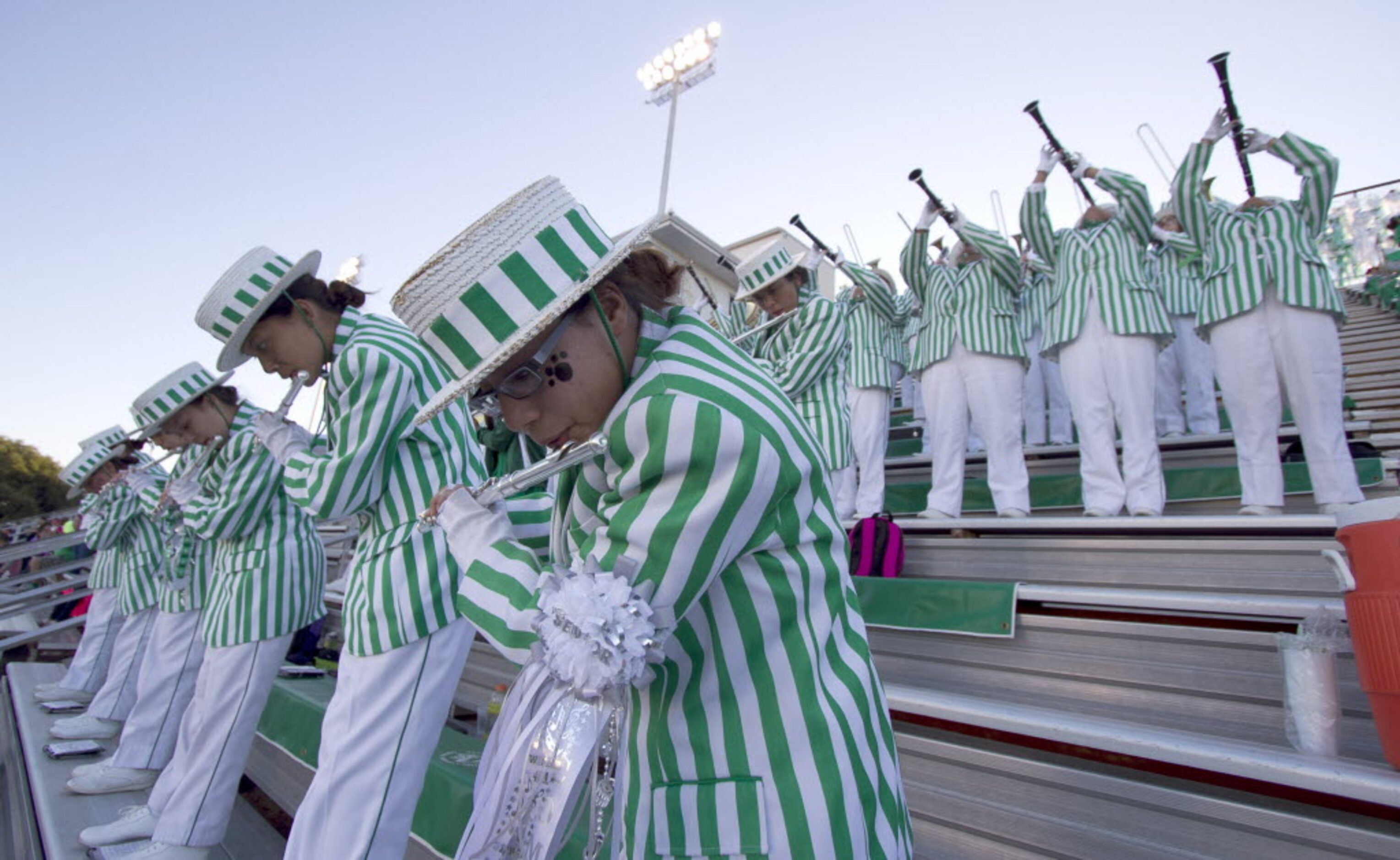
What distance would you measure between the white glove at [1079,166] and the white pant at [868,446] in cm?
191

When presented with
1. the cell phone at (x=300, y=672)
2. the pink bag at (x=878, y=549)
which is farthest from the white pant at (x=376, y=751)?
the cell phone at (x=300, y=672)

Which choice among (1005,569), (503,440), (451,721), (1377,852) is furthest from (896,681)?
(451,721)

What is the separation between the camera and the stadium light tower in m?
15.9

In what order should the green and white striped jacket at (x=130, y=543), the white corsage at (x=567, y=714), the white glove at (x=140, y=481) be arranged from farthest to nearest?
the green and white striped jacket at (x=130, y=543) < the white glove at (x=140, y=481) < the white corsage at (x=567, y=714)

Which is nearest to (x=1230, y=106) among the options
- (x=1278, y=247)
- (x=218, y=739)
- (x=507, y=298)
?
(x=1278, y=247)

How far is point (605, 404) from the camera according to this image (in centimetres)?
112

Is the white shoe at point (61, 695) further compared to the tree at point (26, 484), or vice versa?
the tree at point (26, 484)

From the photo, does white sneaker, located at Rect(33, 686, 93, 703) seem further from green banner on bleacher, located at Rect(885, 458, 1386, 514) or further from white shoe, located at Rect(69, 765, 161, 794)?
green banner on bleacher, located at Rect(885, 458, 1386, 514)

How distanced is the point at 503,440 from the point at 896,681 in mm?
1904

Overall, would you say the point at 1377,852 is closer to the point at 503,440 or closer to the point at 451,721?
the point at 503,440

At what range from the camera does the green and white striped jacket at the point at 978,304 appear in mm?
4723

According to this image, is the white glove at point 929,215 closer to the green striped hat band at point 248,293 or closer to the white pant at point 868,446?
the white pant at point 868,446

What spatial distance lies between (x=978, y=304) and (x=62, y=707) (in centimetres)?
701

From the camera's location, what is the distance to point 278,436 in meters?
2.45
